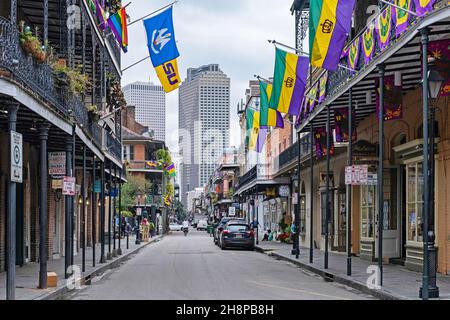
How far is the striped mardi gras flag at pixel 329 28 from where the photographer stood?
17219mm

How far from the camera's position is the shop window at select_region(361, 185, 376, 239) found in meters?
24.5

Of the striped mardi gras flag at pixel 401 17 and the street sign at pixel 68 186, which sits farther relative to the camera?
the street sign at pixel 68 186

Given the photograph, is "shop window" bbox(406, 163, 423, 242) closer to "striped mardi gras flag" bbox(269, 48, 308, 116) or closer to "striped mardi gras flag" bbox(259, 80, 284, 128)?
"striped mardi gras flag" bbox(269, 48, 308, 116)

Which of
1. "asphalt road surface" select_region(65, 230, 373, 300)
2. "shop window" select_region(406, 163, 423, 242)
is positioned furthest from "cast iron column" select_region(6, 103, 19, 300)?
"shop window" select_region(406, 163, 423, 242)

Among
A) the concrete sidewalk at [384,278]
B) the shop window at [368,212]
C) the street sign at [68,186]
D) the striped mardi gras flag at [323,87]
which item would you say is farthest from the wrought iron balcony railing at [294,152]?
the street sign at [68,186]

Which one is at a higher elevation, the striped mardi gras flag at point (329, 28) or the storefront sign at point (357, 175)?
the striped mardi gras flag at point (329, 28)

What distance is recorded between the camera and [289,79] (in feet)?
78.1

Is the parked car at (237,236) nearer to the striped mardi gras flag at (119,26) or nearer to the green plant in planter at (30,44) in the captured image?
the striped mardi gras flag at (119,26)

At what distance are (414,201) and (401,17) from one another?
698 centimetres

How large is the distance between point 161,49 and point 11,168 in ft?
41.0

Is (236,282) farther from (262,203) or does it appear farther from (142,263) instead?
(262,203)

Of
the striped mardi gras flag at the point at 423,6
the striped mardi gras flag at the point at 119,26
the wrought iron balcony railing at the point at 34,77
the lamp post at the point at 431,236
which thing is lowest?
the lamp post at the point at 431,236

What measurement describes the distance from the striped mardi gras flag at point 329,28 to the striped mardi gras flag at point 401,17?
1.81 meters

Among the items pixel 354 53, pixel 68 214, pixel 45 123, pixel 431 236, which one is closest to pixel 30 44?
pixel 45 123
